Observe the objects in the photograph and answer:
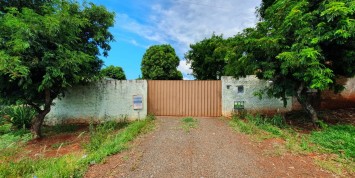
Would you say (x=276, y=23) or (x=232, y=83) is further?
(x=232, y=83)

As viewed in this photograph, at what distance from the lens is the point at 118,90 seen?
9.20m

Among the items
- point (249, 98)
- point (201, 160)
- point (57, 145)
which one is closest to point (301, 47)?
point (249, 98)

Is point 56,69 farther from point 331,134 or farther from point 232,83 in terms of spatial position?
point 331,134

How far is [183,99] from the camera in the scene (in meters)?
9.47

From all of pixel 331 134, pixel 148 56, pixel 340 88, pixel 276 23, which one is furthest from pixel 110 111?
pixel 148 56

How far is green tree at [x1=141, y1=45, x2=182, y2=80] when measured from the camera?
20.0 metres

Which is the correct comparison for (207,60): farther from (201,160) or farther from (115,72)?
(201,160)

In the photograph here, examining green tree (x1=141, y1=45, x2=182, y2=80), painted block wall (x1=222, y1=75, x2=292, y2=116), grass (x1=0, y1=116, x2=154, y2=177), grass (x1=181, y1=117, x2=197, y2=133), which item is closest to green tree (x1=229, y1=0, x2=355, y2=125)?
painted block wall (x1=222, y1=75, x2=292, y2=116)

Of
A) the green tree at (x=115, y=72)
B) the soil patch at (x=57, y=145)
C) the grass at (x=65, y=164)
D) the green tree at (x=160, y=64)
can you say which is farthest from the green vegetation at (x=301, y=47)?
the green tree at (x=115, y=72)

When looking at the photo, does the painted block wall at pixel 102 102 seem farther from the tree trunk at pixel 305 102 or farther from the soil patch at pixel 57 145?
the tree trunk at pixel 305 102

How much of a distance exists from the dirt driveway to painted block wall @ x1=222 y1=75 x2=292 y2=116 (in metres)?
3.10

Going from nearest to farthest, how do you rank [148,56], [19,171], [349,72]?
1. [19,171]
2. [349,72]
3. [148,56]

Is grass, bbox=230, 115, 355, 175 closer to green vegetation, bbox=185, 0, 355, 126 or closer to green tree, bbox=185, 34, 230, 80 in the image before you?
green vegetation, bbox=185, 0, 355, 126

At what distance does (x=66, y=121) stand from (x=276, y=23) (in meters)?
8.72
